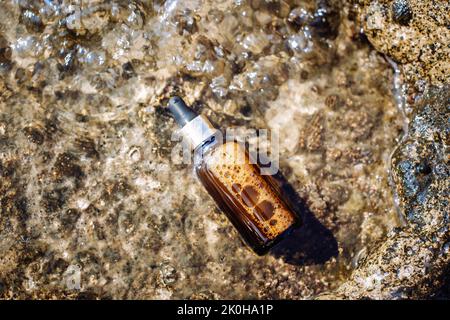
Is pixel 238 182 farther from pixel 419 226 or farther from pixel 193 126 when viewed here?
pixel 419 226

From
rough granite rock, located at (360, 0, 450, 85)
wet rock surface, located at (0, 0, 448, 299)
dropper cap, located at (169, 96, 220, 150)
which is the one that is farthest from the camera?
wet rock surface, located at (0, 0, 448, 299)

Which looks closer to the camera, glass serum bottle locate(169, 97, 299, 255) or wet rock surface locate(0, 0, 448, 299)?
glass serum bottle locate(169, 97, 299, 255)

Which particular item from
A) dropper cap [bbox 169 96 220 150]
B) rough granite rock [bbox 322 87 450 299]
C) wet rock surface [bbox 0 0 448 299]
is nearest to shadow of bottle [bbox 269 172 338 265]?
wet rock surface [bbox 0 0 448 299]

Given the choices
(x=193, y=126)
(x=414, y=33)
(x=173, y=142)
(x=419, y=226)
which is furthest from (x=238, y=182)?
(x=414, y=33)

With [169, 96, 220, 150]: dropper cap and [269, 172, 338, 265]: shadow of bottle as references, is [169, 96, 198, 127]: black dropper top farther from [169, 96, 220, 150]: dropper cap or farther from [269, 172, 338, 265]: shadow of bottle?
[269, 172, 338, 265]: shadow of bottle

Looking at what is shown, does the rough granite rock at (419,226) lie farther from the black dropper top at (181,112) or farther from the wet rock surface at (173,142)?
the black dropper top at (181,112)
